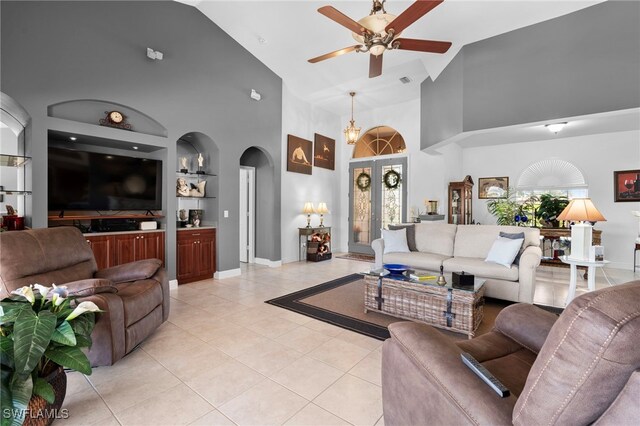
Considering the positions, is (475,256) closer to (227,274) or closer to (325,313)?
(325,313)

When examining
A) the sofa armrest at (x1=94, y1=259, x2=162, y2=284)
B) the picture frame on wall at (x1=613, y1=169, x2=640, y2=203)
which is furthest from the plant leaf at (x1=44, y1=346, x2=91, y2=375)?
the picture frame on wall at (x1=613, y1=169, x2=640, y2=203)

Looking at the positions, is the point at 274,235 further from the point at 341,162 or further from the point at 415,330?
the point at 415,330

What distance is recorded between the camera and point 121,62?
13.2 feet

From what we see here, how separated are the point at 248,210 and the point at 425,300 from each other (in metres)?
4.46

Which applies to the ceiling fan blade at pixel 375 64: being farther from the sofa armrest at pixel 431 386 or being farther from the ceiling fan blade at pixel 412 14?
the sofa armrest at pixel 431 386

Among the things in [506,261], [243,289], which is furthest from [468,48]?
[243,289]

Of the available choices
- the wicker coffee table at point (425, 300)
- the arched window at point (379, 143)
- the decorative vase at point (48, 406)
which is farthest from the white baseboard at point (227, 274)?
the arched window at point (379, 143)

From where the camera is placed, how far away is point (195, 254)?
5.03 meters

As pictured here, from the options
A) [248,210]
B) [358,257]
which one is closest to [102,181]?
[248,210]

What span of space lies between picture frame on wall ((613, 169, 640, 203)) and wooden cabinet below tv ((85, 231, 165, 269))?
847 centimetres

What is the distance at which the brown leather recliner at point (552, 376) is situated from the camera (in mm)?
774

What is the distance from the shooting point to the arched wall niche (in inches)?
145

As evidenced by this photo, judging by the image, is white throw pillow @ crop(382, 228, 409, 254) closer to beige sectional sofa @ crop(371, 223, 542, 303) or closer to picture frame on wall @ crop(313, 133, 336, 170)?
beige sectional sofa @ crop(371, 223, 542, 303)

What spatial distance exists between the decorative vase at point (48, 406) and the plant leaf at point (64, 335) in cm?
32
